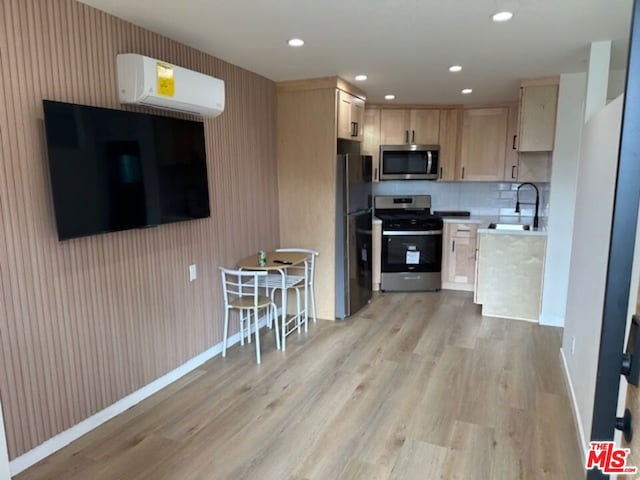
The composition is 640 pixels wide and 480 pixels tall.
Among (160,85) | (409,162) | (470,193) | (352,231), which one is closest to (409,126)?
(409,162)

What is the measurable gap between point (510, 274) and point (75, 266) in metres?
3.84

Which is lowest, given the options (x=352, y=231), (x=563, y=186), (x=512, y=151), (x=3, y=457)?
(x=3, y=457)

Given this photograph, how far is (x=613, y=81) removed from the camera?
3541 mm

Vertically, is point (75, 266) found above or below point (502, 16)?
below

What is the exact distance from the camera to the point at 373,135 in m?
5.55

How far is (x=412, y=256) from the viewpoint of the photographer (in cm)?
527

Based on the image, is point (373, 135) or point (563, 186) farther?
point (373, 135)

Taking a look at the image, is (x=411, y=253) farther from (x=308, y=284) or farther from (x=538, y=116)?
(x=538, y=116)

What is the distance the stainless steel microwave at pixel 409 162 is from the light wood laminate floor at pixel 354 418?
2.39 metres

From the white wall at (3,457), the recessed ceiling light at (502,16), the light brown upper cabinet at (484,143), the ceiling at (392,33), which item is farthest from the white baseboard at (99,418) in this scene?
the light brown upper cabinet at (484,143)

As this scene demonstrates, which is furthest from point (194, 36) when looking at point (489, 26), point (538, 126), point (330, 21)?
point (538, 126)

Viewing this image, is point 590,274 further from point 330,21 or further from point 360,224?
point 360,224

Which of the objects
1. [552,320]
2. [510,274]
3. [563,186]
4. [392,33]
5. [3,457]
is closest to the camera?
[3,457]

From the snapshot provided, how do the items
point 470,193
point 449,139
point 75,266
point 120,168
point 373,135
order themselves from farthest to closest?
1. point 470,193
2. point 373,135
3. point 449,139
4. point 120,168
5. point 75,266
